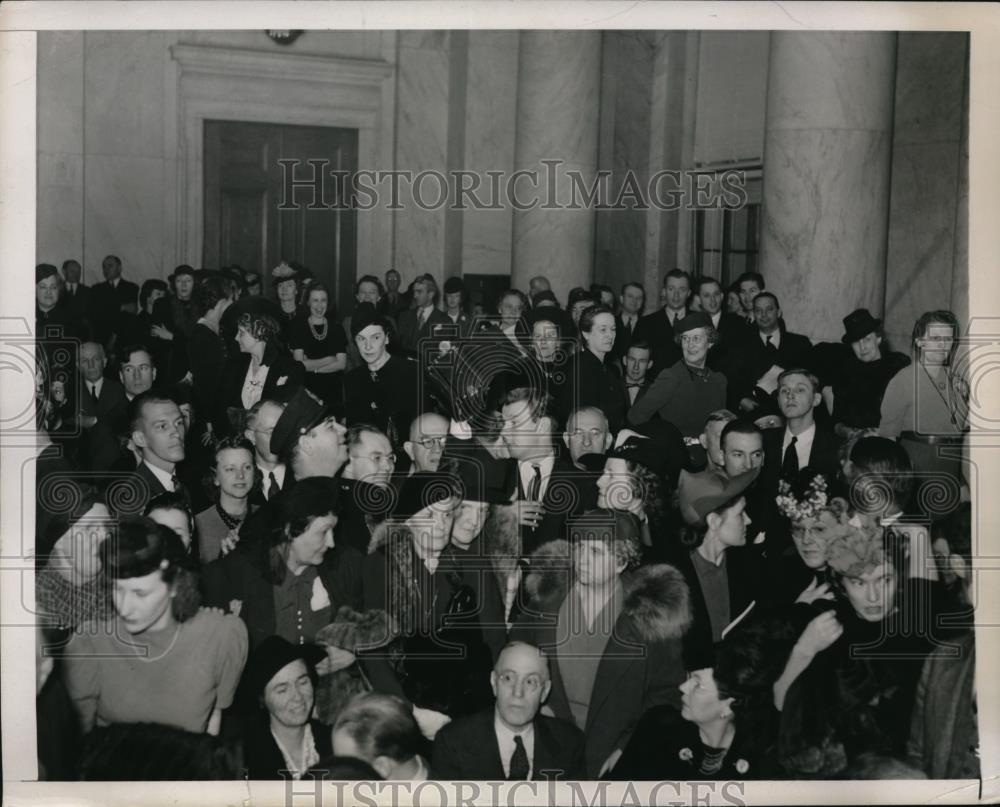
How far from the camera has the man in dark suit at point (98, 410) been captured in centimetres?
632

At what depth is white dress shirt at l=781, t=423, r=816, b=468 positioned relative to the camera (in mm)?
6543

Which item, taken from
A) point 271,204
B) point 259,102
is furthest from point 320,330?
point 259,102

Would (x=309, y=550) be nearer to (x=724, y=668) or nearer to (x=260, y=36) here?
(x=724, y=668)

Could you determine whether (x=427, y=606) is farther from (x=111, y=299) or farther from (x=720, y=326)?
(x=111, y=299)

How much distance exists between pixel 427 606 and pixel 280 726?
79 centimetres

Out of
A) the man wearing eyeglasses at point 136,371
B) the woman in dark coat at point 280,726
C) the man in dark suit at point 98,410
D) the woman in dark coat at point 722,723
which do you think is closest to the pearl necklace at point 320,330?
the man wearing eyeglasses at point 136,371

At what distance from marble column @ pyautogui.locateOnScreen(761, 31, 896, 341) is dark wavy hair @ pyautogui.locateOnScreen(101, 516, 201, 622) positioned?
346 cm

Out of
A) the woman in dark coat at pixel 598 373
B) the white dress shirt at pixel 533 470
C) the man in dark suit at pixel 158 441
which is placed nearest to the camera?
the man in dark suit at pixel 158 441

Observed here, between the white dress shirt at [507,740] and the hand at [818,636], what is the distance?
1227 mm

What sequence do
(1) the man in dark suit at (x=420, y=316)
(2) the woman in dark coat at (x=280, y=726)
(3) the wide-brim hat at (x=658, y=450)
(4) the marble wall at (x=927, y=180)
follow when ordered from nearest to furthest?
(2) the woman in dark coat at (x=280, y=726) → (3) the wide-brim hat at (x=658, y=450) → (4) the marble wall at (x=927, y=180) → (1) the man in dark suit at (x=420, y=316)

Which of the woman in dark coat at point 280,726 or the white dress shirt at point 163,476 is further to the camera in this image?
the white dress shirt at point 163,476

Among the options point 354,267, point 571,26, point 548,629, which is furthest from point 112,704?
point 354,267

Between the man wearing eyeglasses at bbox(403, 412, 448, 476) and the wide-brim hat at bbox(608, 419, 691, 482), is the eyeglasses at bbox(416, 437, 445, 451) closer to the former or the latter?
the man wearing eyeglasses at bbox(403, 412, 448, 476)

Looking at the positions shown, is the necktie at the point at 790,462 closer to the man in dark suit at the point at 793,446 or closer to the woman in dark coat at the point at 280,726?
the man in dark suit at the point at 793,446
